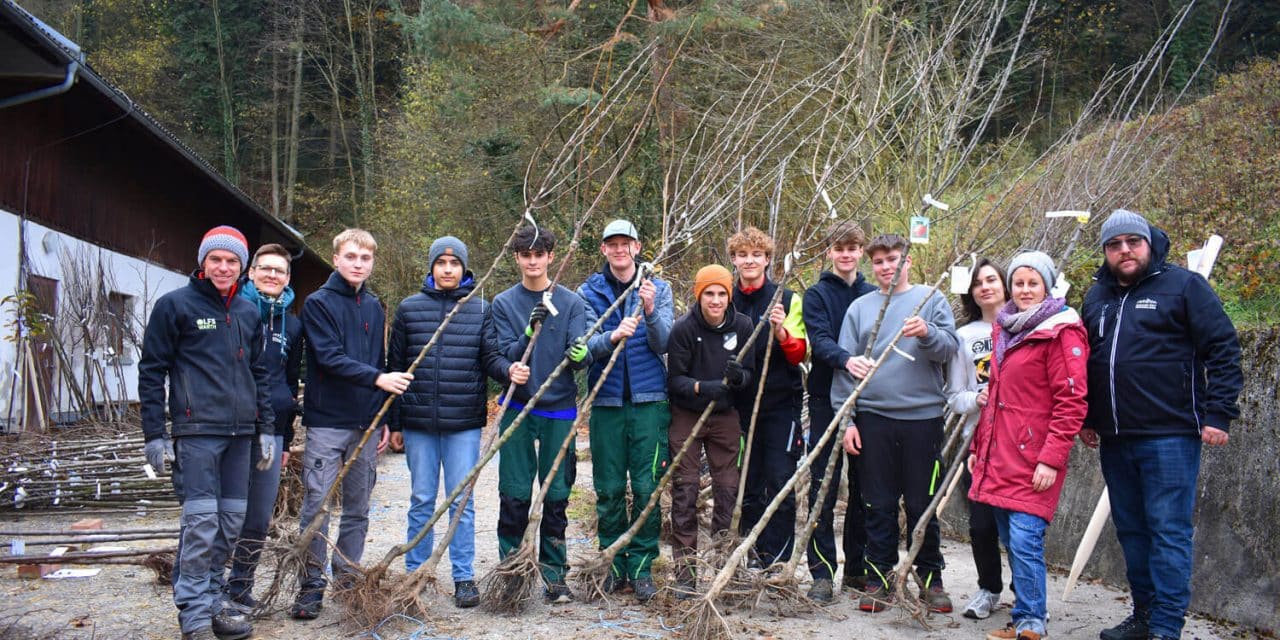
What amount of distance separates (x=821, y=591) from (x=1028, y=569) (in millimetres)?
1118

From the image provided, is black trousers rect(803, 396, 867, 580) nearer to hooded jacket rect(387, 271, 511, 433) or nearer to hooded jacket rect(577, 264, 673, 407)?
hooded jacket rect(577, 264, 673, 407)

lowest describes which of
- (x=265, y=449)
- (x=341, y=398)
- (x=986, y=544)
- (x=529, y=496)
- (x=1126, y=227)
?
(x=986, y=544)

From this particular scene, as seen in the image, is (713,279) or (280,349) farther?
(713,279)

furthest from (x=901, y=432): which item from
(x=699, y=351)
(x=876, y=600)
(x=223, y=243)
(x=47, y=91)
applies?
(x=47, y=91)

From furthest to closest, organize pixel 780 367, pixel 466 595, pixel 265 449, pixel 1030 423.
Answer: pixel 780 367 → pixel 466 595 → pixel 265 449 → pixel 1030 423

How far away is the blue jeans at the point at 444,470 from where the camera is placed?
4.69m

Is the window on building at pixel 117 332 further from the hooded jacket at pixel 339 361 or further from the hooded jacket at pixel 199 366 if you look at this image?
the hooded jacket at pixel 199 366

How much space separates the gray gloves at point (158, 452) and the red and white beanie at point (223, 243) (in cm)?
81

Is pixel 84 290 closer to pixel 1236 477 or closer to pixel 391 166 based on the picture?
pixel 1236 477

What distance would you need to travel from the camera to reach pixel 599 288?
496 centimetres

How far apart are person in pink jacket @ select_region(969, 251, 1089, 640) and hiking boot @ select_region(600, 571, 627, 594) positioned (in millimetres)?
1806

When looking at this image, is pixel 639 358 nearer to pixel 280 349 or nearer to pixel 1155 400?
pixel 280 349

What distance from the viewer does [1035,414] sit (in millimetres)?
4004

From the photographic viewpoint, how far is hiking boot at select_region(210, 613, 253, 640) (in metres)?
4.07
